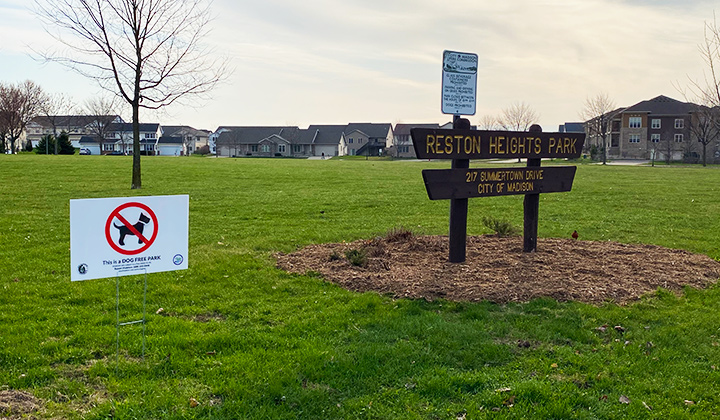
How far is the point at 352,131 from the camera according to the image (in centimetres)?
11925

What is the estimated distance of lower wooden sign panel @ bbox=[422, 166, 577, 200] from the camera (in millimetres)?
7934

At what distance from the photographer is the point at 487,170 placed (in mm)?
8555

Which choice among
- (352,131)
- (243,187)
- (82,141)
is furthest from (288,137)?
(243,187)

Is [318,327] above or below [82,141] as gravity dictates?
below

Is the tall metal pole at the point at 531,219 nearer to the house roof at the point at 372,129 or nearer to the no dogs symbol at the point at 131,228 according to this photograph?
the no dogs symbol at the point at 131,228

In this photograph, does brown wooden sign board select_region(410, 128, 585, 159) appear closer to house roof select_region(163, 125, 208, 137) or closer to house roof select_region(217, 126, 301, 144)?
house roof select_region(217, 126, 301, 144)

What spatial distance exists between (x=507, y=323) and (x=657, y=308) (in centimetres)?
203

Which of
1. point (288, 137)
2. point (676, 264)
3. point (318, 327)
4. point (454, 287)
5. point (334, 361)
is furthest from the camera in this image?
point (288, 137)

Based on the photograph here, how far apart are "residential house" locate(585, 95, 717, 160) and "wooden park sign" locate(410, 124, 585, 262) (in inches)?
3051

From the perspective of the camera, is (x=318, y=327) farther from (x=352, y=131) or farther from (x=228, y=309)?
(x=352, y=131)

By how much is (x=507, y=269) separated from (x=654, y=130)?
86.0m

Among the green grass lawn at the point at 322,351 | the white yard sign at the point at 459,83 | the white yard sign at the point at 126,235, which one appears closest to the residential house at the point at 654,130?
the white yard sign at the point at 459,83

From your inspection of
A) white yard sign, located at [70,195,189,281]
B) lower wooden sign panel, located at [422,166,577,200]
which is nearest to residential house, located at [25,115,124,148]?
lower wooden sign panel, located at [422,166,577,200]

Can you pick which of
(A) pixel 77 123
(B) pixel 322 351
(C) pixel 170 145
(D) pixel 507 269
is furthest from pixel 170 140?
(B) pixel 322 351
